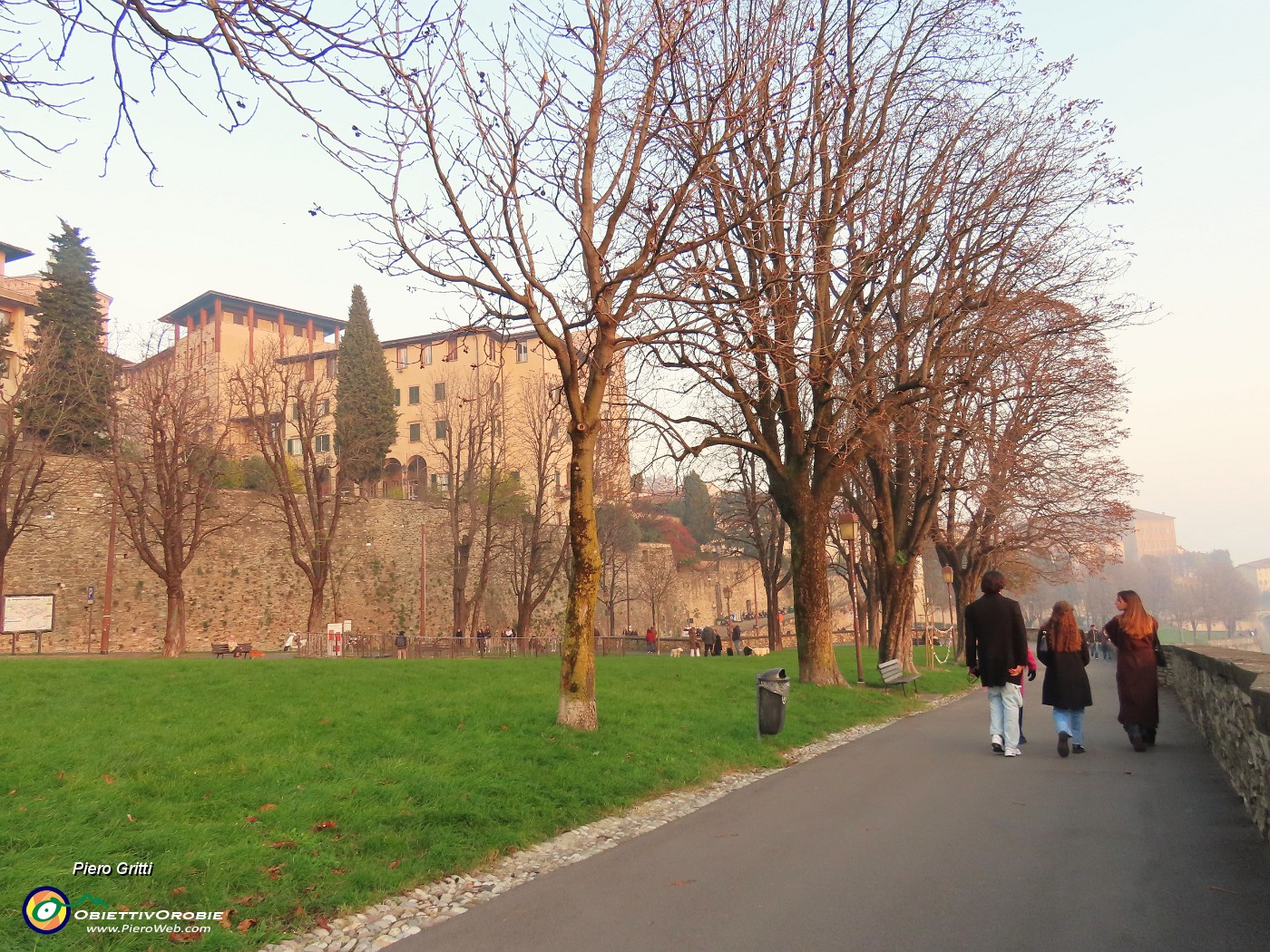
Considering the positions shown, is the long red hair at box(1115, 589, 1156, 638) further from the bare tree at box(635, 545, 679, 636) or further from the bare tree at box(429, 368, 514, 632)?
the bare tree at box(635, 545, 679, 636)

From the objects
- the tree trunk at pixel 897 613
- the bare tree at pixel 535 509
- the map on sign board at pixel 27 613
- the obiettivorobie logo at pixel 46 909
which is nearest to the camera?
the obiettivorobie logo at pixel 46 909

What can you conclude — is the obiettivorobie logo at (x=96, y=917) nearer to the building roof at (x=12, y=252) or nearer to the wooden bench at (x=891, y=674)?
the wooden bench at (x=891, y=674)

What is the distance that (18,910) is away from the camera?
14.7 feet

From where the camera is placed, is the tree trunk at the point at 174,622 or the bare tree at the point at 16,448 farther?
the tree trunk at the point at 174,622

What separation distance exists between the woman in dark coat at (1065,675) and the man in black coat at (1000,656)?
1.05 feet

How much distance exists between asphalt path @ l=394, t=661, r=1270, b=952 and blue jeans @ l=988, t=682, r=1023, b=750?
59.6 inches

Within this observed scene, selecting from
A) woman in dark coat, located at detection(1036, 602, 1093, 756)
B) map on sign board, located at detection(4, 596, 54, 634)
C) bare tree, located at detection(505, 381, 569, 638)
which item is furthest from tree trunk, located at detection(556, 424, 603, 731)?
map on sign board, located at detection(4, 596, 54, 634)

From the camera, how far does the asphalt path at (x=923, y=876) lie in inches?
180

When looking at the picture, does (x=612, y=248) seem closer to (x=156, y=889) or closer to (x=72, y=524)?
(x=156, y=889)

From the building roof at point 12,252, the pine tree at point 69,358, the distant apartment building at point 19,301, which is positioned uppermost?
the building roof at point 12,252

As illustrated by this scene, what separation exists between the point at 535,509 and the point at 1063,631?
117ft

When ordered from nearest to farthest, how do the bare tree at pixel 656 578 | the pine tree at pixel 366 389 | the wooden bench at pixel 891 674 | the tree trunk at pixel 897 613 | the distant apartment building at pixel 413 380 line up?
the wooden bench at pixel 891 674 → the tree trunk at pixel 897 613 → the distant apartment building at pixel 413 380 → the pine tree at pixel 366 389 → the bare tree at pixel 656 578

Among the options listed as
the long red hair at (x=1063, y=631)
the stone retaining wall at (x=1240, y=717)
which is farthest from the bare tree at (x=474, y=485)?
the stone retaining wall at (x=1240, y=717)

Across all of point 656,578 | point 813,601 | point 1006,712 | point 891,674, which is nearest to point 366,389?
point 656,578
